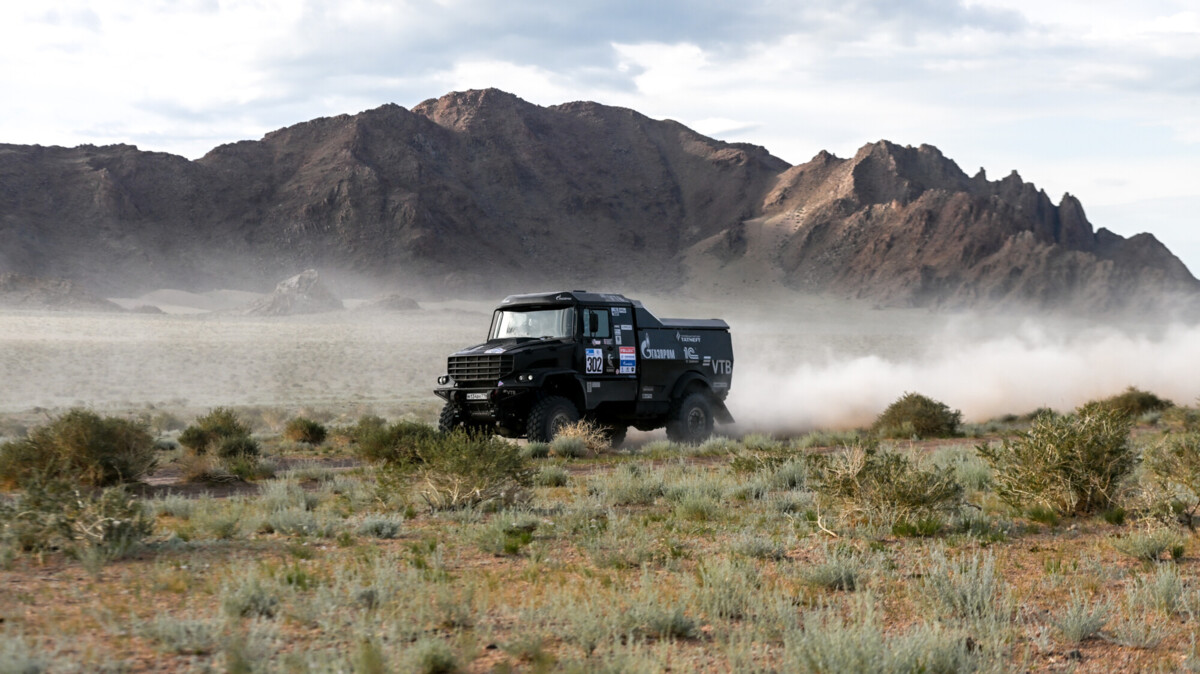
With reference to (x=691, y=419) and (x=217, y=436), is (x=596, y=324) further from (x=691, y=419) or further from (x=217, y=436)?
(x=217, y=436)

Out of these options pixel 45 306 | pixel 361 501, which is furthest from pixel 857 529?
pixel 45 306

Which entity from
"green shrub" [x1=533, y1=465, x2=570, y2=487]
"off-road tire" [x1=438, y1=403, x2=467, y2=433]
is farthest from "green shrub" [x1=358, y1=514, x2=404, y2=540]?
"off-road tire" [x1=438, y1=403, x2=467, y2=433]

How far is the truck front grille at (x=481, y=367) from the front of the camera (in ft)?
56.2

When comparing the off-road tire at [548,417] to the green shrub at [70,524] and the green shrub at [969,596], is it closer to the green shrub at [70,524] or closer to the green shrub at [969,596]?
the green shrub at [70,524]

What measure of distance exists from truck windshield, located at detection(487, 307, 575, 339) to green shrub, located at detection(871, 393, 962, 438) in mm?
9302

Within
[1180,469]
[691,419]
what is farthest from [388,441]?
[1180,469]

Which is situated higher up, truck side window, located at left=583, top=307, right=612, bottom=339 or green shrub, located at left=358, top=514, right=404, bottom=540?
truck side window, located at left=583, top=307, right=612, bottom=339

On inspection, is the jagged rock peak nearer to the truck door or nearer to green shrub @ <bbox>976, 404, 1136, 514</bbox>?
the truck door

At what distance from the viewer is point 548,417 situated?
1742 centimetres

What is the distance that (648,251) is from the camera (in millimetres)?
121688

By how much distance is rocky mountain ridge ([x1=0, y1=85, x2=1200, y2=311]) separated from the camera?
98.4 m

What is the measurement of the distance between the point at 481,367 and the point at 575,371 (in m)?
1.72

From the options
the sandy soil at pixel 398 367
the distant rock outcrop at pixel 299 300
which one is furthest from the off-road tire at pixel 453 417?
the distant rock outcrop at pixel 299 300

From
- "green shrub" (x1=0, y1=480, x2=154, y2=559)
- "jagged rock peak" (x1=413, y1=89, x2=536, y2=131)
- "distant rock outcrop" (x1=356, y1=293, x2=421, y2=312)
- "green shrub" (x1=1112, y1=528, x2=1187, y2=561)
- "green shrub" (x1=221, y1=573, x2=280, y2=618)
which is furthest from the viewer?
"jagged rock peak" (x1=413, y1=89, x2=536, y2=131)
